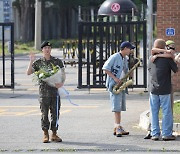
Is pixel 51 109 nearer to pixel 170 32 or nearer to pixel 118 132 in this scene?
pixel 118 132

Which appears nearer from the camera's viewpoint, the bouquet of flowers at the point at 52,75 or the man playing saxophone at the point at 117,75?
the bouquet of flowers at the point at 52,75

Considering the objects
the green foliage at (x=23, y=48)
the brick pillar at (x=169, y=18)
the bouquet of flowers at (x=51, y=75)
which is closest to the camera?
the bouquet of flowers at (x=51, y=75)

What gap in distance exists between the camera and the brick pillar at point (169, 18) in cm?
2403

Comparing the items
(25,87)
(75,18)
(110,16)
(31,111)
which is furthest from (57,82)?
(75,18)

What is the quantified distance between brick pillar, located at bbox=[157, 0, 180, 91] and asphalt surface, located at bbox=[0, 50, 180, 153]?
186 cm

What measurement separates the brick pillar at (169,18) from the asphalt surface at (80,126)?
1858mm

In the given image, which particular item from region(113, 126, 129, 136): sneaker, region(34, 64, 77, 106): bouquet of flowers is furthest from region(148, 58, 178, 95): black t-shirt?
region(34, 64, 77, 106): bouquet of flowers

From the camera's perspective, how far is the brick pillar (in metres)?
24.0

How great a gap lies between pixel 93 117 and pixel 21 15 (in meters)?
57.2

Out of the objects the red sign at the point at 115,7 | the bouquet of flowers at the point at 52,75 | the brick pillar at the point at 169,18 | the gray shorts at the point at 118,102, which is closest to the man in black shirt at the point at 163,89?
the gray shorts at the point at 118,102

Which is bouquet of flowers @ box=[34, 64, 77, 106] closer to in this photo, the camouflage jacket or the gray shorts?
the camouflage jacket

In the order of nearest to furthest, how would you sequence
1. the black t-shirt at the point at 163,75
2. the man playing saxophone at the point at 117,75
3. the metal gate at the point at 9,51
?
1. the black t-shirt at the point at 163,75
2. the man playing saxophone at the point at 117,75
3. the metal gate at the point at 9,51

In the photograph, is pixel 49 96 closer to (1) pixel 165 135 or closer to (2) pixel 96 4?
(1) pixel 165 135

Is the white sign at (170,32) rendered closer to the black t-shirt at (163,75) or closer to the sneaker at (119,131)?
the sneaker at (119,131)
